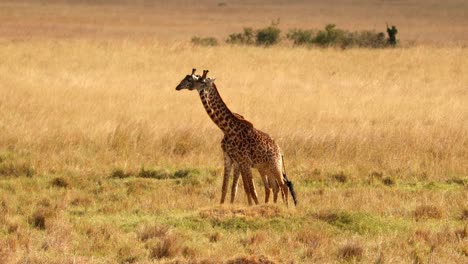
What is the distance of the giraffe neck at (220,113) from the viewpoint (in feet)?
35.5

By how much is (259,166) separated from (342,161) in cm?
405

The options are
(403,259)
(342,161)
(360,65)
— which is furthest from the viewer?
(360,65)

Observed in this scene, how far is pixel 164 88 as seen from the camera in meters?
21.3

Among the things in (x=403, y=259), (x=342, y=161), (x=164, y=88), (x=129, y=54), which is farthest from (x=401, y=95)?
(x=403, y=259)

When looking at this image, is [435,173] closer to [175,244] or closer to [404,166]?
[404,166]

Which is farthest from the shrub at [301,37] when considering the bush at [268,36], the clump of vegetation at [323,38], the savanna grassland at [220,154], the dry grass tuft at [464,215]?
the dry grass tuft at [464,215]

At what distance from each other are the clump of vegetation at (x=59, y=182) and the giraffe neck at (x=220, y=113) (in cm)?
243

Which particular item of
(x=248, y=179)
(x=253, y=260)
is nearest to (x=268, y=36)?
(x=248, y=179)

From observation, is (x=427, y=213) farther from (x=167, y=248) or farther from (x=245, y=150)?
(x=167, y=248)

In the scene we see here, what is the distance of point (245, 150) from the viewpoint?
1051 centimetres

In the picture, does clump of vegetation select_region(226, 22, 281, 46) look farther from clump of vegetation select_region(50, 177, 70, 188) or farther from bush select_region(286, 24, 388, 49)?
clump of vegetation select_region(50, 177, 70, 188)

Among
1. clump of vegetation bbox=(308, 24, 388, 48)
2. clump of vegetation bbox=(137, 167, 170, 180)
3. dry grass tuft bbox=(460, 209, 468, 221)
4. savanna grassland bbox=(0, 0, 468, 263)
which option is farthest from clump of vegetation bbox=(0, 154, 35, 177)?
clump of vegetation bbox=(308, 24, 388, 48)

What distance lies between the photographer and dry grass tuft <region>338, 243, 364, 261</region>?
8.69 m

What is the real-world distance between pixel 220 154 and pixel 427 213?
4665 millimetres
